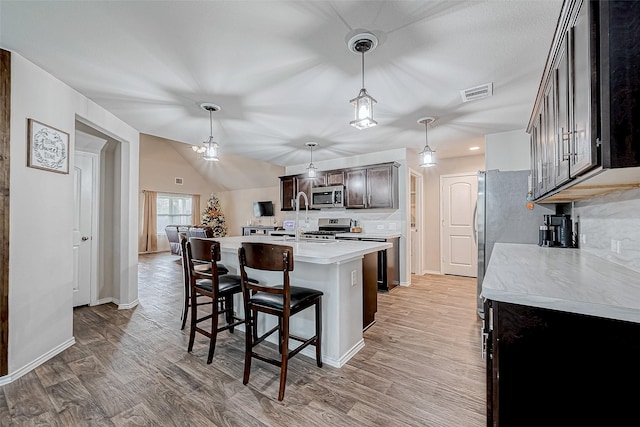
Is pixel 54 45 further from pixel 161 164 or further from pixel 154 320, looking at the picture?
pixel 161 164

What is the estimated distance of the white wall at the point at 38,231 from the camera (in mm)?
2037

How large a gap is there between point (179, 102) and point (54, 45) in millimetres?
1056

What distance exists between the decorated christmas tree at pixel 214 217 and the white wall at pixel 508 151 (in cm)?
840

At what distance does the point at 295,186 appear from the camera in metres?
6.06

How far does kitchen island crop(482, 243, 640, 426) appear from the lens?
94 centimetres

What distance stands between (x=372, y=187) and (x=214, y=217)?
6.65 meters

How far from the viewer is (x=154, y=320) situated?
3176 millimetres

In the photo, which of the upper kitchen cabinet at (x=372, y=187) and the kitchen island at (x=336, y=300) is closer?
the kitchen island at (x=336, y=300)

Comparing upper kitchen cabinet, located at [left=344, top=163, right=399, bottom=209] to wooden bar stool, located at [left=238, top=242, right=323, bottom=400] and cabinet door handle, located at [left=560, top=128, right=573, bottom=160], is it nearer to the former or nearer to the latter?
wooden bar stool, located at [left=238, top=242, right=323, bottom=400]

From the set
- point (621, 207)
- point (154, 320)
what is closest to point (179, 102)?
point (154, 320)

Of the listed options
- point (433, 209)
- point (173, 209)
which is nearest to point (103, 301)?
point (433, 209)

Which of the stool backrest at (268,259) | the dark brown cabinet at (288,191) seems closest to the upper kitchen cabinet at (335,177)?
the dark brown cabinet at (288,191)

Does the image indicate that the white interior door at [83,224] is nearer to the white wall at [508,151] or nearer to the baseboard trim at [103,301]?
the baseboard trim at [103,301]

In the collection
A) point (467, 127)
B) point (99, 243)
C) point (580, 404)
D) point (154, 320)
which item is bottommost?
point (154, 320)
